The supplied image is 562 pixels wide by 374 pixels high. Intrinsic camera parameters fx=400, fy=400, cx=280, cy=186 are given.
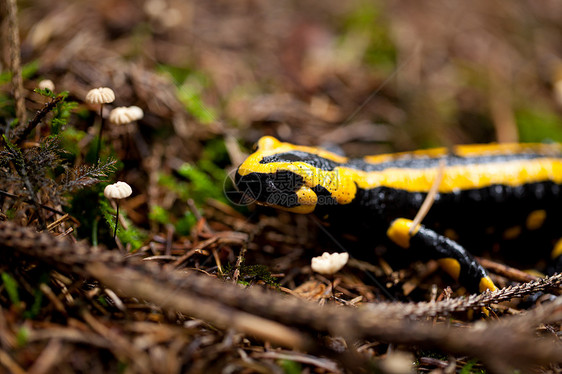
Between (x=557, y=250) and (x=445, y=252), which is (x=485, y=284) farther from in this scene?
(x=557, y=250)

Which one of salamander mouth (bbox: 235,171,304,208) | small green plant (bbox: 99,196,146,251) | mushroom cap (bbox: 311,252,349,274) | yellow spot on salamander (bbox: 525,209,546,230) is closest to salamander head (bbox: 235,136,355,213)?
salamander mouth (bbox: 235,171,304,208)

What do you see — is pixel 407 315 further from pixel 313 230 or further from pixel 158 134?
pixel 158 134

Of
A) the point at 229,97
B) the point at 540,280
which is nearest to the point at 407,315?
the point at 540,280

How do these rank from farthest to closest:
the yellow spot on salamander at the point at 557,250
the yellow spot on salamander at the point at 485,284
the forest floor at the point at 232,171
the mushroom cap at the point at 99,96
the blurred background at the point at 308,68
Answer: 1. the blurred background at the point at 308,68
2. the yellow spot on salamander at the point at 557,250
3. the yellow spot on salamander at the point at 485,284
4. the mushroom cap at the point at 99,96
5. the forest floor at the point at 232,171

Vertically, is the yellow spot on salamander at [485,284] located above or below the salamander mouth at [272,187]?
below

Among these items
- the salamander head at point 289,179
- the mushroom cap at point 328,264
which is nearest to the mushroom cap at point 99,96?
the salamander head at point 289,179

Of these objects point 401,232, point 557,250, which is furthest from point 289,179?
point 557,250

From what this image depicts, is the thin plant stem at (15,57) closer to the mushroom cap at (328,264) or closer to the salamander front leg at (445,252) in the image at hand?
the mushroom cap at (328,264)
